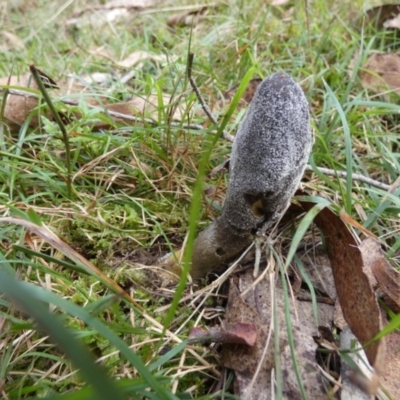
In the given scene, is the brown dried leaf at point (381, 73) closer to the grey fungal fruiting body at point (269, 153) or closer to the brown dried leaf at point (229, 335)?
the grey fungal fruiting body at point (269, 153)

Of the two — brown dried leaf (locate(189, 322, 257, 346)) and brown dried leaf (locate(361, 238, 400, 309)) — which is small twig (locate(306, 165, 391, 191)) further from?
brown dried leaf (locate(189, 322, 257, 346))

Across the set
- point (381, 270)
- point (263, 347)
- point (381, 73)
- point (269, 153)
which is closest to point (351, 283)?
point (381, 270)

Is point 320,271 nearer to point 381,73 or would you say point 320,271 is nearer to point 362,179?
point 362,179

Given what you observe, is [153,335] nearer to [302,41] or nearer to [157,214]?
[157,214]

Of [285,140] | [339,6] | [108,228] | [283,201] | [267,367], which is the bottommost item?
[267,367]

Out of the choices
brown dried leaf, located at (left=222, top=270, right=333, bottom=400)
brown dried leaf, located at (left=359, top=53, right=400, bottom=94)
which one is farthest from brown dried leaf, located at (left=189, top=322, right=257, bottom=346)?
brown dried leaf, located at (left=359, top=53, right=400, bottom=94)

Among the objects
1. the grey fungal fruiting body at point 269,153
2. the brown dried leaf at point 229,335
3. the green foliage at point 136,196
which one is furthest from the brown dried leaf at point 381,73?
the brown dried leaf at point 229,335

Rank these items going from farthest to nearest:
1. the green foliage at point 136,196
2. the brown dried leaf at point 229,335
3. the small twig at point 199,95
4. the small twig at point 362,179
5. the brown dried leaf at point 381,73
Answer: the brown dried leaf at point 381,73, the small twig at point 362,179, the small twig at point 199,95, the brown dried leaf at point 229,335, the green foliage at point 136,196

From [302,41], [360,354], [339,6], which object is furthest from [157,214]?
[339,6]
